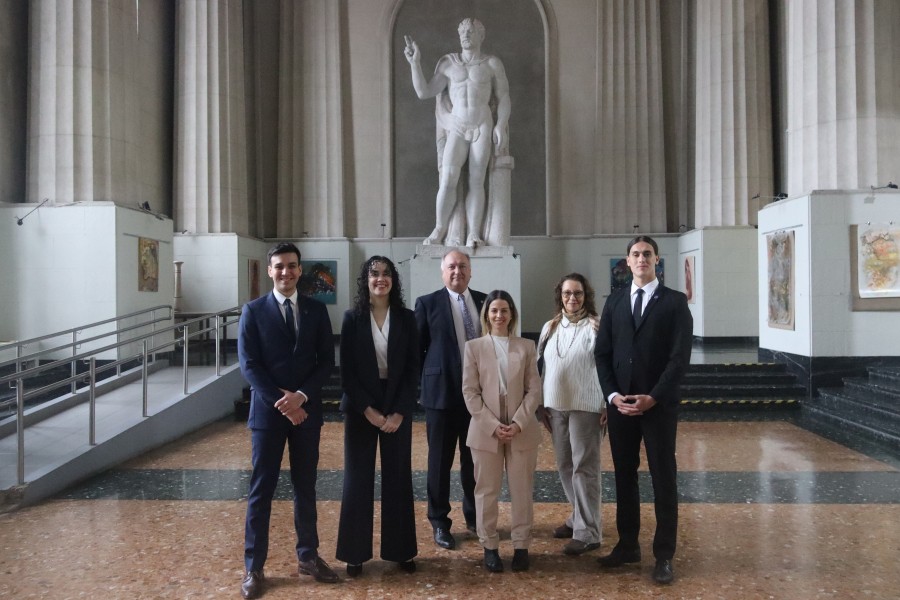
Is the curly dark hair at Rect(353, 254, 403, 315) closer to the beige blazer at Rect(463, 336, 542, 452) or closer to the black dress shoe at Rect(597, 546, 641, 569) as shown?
the beige blazer at Rect(463, 336, 542, 452)

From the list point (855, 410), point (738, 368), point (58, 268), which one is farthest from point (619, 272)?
point (58, 268)

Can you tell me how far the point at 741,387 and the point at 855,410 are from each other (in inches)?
52.7

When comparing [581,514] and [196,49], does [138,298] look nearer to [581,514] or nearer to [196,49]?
[196,49]

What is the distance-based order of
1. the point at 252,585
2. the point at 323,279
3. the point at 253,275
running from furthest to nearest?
the point at 323,279
the point at 253,275
the point at 252,585

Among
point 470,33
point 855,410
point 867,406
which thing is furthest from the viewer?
point 470,33

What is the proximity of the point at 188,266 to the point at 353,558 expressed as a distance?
8.88m

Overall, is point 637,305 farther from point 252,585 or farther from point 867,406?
point 867,406

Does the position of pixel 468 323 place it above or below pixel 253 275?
below

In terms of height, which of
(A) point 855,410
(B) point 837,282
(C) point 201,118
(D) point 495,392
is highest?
(C) point 201,118

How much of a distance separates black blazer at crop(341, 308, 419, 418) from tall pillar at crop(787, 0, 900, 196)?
6.87 metres

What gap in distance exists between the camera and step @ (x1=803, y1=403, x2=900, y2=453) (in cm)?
616

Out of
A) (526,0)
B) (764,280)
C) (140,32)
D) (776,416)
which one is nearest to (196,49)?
(140,32)

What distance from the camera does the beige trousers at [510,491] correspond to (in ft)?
11.3

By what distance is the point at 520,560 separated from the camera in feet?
11.3
